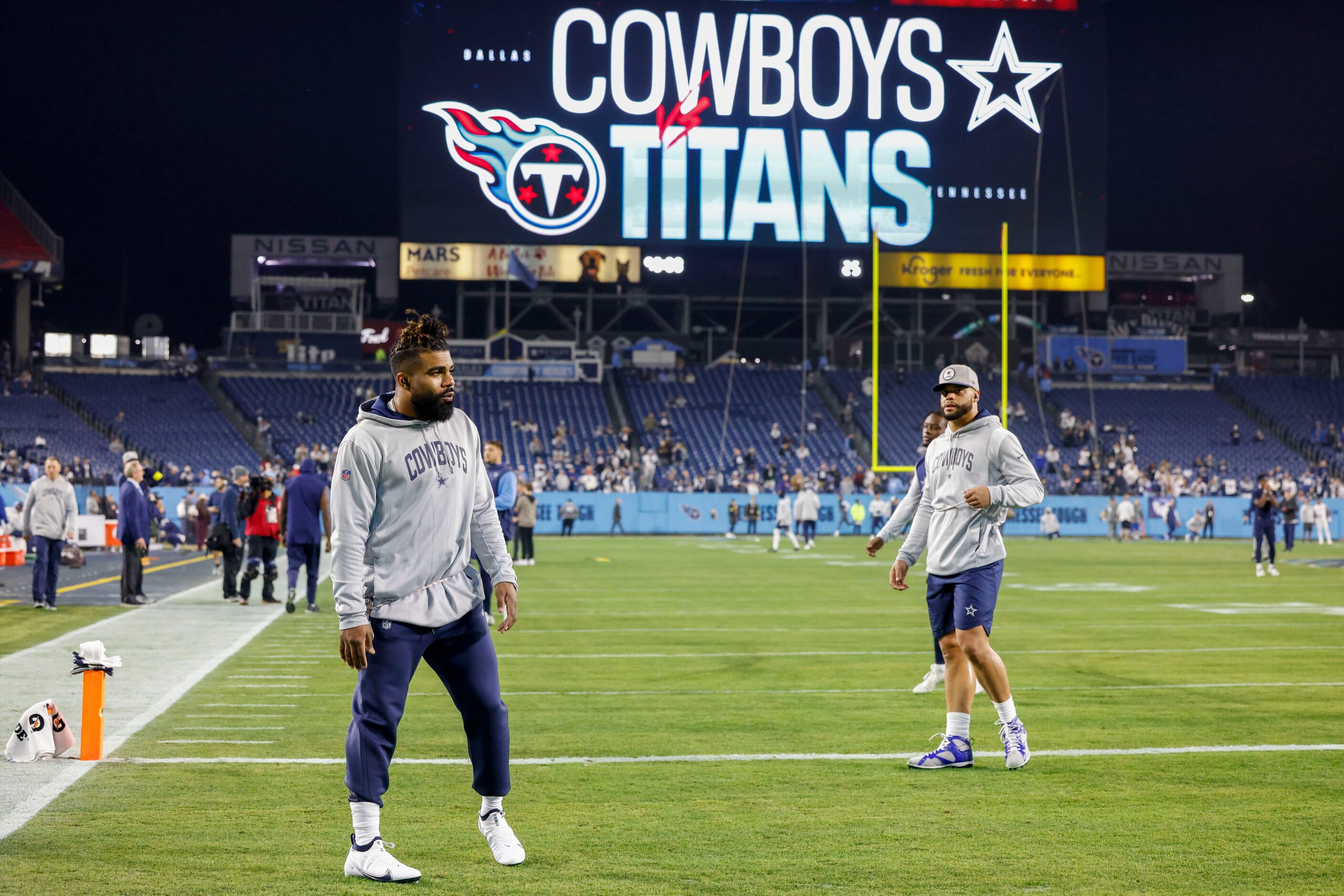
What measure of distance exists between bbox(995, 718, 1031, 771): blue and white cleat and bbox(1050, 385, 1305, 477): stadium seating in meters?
48.2

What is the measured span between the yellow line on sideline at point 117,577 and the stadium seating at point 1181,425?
114 feet

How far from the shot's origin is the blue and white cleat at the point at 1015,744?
7.14 metres

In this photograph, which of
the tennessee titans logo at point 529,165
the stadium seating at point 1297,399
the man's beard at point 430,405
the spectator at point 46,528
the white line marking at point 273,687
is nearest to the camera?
the man's beard at point 430,405

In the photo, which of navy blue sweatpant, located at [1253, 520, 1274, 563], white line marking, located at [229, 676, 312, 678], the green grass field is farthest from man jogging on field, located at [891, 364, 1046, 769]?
navy blue sweatpant, located at [1253, 520, 1274, 563]

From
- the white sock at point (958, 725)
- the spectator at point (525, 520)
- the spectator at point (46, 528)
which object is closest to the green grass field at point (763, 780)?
the white sock at point (958, 725)

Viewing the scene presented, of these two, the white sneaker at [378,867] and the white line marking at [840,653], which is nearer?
the white sneaker at [378,867]

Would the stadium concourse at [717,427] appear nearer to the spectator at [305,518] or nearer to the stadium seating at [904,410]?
the stadium seating at [904,410]

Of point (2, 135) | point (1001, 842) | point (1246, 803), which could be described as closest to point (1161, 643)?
point (1246, 803)

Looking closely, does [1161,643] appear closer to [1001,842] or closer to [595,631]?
[595,631]

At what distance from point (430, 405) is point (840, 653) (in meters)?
8.06

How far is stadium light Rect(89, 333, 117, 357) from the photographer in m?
58.2

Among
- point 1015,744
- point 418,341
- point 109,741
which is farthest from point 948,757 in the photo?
point 109,741

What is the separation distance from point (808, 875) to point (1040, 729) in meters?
3.74

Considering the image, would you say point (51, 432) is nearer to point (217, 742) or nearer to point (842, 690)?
point (842, 690)
